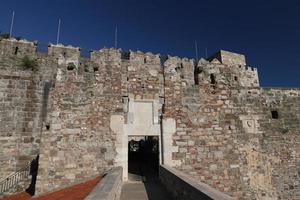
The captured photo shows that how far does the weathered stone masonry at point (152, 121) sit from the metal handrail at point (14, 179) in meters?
0.24

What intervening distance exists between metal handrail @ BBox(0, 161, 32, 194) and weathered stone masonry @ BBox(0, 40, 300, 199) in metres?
0.24

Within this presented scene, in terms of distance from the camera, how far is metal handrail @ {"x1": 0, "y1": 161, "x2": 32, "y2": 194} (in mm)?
9198

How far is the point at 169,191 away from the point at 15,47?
31.0 feet

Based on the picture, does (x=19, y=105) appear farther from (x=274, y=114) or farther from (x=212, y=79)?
(x=274, y=114)

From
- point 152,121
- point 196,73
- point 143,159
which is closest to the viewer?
point 152,121

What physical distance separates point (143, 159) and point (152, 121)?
505 cm

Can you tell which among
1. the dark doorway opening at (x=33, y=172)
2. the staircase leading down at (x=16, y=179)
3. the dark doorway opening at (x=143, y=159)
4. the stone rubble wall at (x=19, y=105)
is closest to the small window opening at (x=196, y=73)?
the dark doorway opening at (x=143, y=159)

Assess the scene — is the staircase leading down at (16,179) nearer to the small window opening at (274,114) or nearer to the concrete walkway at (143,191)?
the concrete walkway at (143,191)

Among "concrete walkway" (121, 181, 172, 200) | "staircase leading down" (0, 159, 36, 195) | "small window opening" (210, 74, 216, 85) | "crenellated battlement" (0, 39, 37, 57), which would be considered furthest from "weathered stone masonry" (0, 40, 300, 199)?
"concrete walkway" (121, 181, 172, 200)

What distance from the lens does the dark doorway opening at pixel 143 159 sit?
30.5 feet

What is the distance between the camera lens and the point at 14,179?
9461 mm

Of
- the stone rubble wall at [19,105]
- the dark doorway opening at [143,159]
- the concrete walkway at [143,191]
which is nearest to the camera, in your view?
the concrete walkway at [143,191]

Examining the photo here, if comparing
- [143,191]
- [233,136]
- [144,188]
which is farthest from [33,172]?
[233,136]

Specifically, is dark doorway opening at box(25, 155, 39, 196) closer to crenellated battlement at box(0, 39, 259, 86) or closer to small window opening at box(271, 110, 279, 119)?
crenellated battlement at box(0, 39, 259, 86)
